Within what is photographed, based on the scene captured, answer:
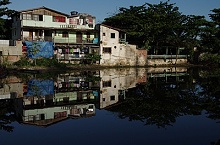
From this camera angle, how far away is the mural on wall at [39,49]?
38031 mm

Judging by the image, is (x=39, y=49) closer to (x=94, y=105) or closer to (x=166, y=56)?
(x=166, y=56)

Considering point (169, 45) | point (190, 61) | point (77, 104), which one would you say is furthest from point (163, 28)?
point (77, 104)

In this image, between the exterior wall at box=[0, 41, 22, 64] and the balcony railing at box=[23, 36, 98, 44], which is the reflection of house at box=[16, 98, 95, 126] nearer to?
the exterior wall at box=[0, 41, 22, 64]

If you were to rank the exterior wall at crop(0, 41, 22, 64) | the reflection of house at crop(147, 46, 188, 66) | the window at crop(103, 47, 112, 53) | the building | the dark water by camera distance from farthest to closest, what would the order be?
the reflection of house at crop(147, 46, 188, 66), the window at crop(103, 47, 112, 53), the building, the exterior wall at crop(0, 41, 22, 64), the dark water

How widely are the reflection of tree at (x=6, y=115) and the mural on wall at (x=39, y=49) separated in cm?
2423

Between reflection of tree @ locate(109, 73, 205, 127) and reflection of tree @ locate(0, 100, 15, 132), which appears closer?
reflection of tree @ locate(0, 100, 15, 132)

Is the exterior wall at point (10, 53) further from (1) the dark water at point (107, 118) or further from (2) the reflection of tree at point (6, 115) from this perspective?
(2) the reflection of tree at point (6, 115)

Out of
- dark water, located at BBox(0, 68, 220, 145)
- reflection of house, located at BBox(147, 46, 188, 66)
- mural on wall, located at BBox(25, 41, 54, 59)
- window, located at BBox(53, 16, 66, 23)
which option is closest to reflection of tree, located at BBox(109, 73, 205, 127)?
dark water, located at BBox(0, 68, 220, 145)

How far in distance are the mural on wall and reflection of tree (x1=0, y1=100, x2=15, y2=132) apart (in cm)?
2423

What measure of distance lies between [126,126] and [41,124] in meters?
3.25

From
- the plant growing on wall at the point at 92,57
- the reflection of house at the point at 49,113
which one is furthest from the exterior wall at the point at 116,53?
the reflection of house at the point at 49,113

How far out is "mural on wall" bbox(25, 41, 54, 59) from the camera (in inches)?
1497

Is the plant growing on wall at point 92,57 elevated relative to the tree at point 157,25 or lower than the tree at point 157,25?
lower

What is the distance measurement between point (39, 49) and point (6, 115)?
2804 centimetres
